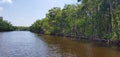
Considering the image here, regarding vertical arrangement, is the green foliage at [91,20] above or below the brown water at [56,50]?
above

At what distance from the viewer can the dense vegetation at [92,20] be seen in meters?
44.4

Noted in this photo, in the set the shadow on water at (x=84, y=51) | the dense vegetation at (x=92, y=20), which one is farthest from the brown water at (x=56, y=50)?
the dense vegetation at (x=92, y=20)

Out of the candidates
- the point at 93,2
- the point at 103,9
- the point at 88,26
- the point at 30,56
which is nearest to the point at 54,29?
the point at 88,26

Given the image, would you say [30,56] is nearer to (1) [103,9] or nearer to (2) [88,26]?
(1) [103,9]

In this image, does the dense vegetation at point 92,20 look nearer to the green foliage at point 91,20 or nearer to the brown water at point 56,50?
the green foliage at point 91,20

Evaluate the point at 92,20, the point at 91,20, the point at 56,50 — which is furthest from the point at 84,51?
the point at 91,20

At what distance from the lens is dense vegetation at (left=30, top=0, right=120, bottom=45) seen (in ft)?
146

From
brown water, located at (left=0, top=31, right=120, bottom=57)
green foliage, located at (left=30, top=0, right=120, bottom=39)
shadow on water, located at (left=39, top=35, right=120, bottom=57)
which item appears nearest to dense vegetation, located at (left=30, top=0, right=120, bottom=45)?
green foliage, located at (left=30, top=0, right=120, bottom=39)

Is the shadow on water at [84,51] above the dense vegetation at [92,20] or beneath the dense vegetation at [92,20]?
beneath

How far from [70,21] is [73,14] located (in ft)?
11.3

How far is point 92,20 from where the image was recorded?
191 feet

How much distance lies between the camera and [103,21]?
5162 cm

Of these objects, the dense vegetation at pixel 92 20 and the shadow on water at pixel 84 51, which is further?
the dense vegetation at pixel 92 20

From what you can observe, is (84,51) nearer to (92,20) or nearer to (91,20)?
(92,20)
